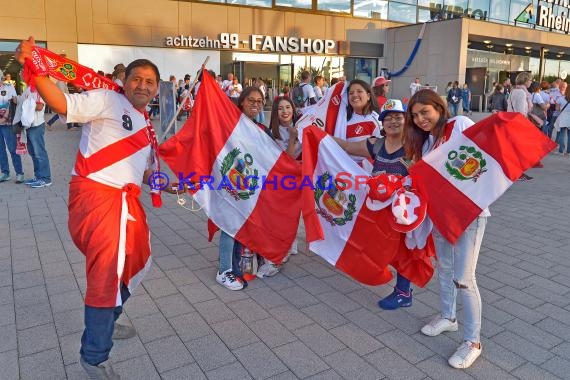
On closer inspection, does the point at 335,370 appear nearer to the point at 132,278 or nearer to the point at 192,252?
the point at 132,278

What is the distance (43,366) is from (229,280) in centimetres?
171

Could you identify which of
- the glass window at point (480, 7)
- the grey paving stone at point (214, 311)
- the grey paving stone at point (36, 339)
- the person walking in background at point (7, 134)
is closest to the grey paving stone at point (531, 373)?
the grey paving stone at point (214, 311)

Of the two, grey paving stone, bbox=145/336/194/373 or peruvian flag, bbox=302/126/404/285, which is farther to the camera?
peruvian flag, bbox=302/126/404/285

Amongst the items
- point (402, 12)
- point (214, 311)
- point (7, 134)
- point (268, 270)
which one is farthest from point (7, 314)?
point (402, 12)

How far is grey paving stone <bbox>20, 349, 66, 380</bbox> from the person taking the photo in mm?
3031

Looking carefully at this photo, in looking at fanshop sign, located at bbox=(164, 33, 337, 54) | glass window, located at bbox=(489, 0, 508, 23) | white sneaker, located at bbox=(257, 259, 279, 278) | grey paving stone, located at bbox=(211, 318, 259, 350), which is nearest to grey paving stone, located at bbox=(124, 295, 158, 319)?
grey paving stone, located at bbox=(211, 318, 259, 350)

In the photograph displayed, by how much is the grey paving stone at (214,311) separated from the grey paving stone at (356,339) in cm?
86

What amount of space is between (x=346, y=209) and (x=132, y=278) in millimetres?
1843

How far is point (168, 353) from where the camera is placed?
3.30m

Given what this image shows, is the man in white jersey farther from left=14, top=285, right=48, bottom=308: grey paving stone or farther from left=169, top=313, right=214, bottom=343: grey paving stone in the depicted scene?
left=14, top=285, right=48, bottom=308: grey paving stone

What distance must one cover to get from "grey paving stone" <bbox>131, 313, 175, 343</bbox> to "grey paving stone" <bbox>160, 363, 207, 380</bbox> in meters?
0.48

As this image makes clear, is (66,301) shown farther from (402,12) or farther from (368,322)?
(402,12)

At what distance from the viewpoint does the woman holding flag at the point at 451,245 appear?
314cm

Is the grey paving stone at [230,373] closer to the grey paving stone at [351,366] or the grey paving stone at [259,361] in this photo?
the grey paving stone at [259,361]
